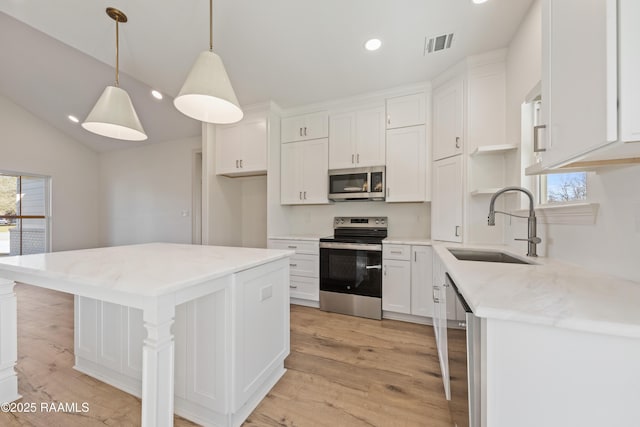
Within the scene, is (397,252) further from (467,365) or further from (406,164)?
(467,365)

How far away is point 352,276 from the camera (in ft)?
9.59

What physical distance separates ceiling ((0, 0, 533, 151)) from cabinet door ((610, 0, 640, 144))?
173cm

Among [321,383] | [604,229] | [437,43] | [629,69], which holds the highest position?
[437,43]

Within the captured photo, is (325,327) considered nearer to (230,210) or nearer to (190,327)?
(190,327)

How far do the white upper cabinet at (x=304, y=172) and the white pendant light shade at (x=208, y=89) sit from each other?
1815 millimetres

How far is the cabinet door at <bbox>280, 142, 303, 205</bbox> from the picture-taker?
3568mm

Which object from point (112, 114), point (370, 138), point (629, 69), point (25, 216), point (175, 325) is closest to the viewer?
point (629, 69)

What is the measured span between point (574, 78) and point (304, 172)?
2.96m

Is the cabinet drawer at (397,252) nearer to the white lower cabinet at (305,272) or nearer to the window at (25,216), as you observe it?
the white lower cabinet at (305,272)

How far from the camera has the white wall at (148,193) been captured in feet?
16.0

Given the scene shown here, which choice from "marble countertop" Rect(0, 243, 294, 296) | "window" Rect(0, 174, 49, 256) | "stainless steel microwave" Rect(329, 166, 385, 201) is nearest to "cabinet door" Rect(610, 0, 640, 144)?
"marble countertop" Rect(0, 243, 294, 296)

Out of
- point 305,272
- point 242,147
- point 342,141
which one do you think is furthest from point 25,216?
point 342,141

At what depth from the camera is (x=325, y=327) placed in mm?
2607

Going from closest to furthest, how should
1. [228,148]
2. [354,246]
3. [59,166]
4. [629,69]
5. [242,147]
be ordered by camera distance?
[629,69] < [354,246] < [242,147] < [228,148] < [59,166]
